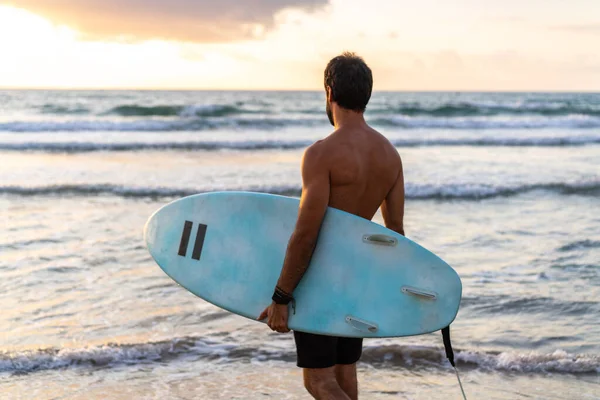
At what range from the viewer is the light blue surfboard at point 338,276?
2.36m

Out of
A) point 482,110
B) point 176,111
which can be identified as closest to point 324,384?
point 176,111

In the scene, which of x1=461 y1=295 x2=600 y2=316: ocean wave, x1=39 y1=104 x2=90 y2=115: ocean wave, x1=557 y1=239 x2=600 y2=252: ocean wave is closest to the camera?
x1=461 y1=295 x2=600 y2=316: ocean wave

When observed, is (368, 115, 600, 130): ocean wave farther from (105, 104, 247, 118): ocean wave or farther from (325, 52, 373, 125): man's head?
(325, 52, 373, 125): man's head

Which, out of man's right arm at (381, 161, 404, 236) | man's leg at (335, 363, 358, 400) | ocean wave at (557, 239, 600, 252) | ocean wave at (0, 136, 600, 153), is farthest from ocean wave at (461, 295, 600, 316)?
ocean wave at (0, 136, 600, 153)

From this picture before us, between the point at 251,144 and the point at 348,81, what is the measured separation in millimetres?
14977

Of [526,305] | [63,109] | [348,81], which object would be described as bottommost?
[526,305]

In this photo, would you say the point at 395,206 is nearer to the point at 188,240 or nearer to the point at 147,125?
the point at 188,240

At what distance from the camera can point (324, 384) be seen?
2.32m

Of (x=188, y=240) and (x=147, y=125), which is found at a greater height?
(x=188, y=240)

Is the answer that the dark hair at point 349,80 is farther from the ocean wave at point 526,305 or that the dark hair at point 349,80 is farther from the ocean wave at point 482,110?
the ocean wave at point 482,110

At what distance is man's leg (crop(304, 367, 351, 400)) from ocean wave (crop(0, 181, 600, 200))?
740cm

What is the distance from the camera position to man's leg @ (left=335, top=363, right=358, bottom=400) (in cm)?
252

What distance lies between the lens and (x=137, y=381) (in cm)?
360

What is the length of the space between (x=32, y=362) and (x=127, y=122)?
1958 centimetres
